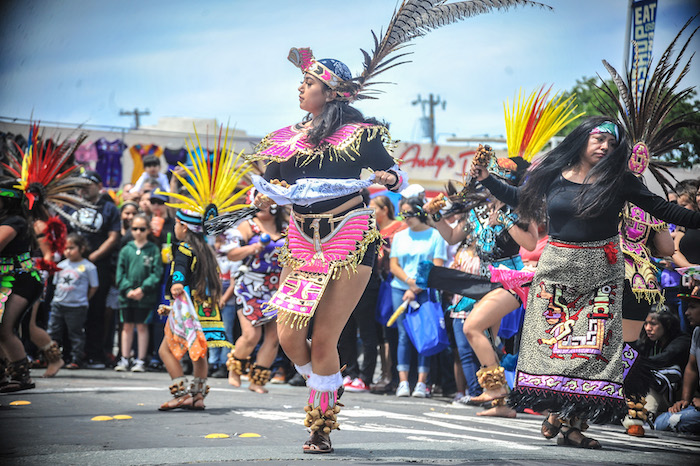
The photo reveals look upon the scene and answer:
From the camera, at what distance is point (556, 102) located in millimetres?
7152

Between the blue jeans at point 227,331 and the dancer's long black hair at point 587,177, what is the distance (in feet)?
19.8

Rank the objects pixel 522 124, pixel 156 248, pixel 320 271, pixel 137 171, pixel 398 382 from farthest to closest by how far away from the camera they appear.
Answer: pixel 137 171 → pixel 156 248 → pixel 398 382 → pixel 522 124 → pixel 320 271

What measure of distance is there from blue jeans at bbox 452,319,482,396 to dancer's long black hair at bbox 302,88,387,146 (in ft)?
12.7

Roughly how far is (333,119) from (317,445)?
2.01m

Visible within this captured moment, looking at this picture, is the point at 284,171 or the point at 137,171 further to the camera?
the point at 137,171

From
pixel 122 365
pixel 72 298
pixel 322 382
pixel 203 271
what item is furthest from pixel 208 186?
pixel 122 365

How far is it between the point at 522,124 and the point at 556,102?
0.38m

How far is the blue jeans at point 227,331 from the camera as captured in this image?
1080 cm

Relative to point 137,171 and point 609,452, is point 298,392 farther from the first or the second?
point 137,171

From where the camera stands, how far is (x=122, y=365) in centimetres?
1077

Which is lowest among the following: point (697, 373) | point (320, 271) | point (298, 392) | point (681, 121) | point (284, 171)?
point (298, 392)

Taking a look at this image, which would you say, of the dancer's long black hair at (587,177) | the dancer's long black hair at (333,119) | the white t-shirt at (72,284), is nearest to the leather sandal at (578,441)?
the dancer's long black hair at (587,177)

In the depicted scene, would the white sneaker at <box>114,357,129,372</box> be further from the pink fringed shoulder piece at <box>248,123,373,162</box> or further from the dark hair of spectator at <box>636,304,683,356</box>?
the dark hair of spectator at <box>636,304,683,356</box>

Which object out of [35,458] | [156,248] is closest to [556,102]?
[35,458]
